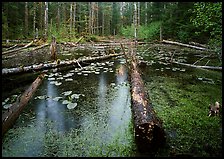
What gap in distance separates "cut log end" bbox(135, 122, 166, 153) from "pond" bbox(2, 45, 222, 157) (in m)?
0.13

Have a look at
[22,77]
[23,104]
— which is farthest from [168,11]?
[23,104]

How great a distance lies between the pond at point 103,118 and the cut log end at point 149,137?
0.13m

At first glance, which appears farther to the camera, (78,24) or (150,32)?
(78,24)

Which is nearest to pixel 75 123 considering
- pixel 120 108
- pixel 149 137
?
pixel 120 108

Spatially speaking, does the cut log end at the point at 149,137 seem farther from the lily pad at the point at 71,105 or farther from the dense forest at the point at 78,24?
the dense forest at the point at 78,24

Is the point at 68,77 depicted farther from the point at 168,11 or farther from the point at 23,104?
the point at 168,11

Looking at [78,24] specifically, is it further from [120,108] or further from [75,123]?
[75,123]

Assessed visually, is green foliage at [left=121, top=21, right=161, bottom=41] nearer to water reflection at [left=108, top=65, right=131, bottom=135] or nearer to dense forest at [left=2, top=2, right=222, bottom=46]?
dense forest at [left=2, top=2, right=222, bottom=46]

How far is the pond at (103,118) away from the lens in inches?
148

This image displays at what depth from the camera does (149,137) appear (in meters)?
3.70

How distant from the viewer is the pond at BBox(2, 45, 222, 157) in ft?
12.3

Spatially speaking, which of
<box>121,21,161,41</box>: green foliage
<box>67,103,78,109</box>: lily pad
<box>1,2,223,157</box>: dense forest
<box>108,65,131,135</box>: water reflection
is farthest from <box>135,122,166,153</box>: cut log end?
<box>121,21,161,41</box>: green foliage

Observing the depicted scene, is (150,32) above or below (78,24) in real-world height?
below

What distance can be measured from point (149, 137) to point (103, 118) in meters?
1.60
